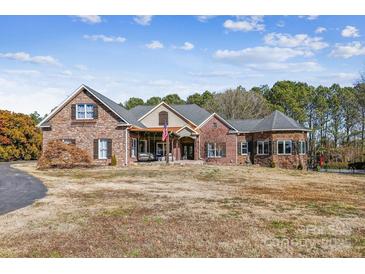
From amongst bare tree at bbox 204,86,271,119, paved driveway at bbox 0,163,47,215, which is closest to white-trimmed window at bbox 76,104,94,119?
paved driveway at bbox 0,163,47,215

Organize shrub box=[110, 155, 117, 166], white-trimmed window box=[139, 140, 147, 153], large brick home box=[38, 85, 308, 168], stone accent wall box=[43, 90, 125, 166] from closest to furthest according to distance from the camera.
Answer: shrub box=[110, 155, 117, 166], stone accent wall box=[43, 90, 125, 166], large brick home box=[38, 85, 308, 168], white-trimmed window box=[139, 140, 147, 153]

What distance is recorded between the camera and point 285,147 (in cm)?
3375

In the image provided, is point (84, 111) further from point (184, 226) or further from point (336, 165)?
point (336, 165)

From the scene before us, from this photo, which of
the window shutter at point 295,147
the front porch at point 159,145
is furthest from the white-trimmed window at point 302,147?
the front porch at point 159,145

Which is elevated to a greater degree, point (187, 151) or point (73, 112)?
point (73, 112)

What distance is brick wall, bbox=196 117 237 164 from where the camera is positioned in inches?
1417

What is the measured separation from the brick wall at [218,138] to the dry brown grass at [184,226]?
22.9 metres

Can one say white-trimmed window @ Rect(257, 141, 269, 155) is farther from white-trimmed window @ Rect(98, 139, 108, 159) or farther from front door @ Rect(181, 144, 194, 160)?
white-trimmed window @ Rect(98, 139, 108, 159)

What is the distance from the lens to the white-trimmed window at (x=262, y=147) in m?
34.8

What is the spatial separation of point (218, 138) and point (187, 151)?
3.82 meters

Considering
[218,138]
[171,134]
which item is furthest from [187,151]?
[171,134]

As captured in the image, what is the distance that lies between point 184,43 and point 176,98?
6037 cm

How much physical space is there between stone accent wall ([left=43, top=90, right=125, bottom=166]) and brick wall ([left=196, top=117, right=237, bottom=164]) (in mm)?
9826
